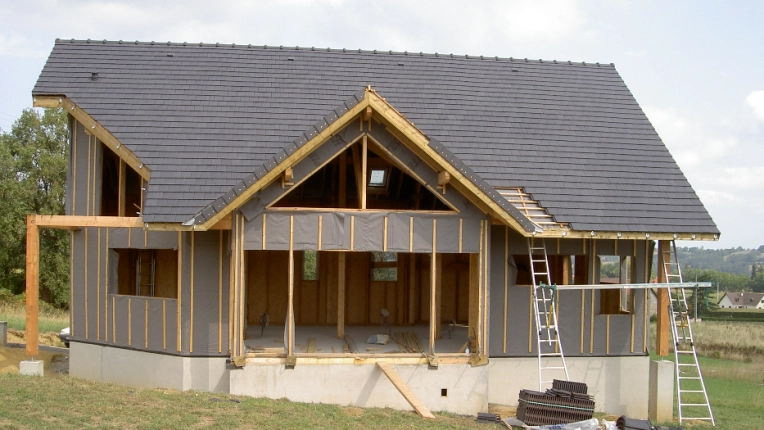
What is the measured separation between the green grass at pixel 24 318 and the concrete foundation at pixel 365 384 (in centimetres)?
1355

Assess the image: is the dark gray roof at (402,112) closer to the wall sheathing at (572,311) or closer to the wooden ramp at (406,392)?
the wall sheathing at (572,311)

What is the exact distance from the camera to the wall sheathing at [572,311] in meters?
15.4

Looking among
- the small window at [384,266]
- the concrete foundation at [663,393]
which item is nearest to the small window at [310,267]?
the small window at [384,266]

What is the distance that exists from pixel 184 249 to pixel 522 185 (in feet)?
23.6

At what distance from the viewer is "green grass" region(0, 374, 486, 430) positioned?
35.3 ft

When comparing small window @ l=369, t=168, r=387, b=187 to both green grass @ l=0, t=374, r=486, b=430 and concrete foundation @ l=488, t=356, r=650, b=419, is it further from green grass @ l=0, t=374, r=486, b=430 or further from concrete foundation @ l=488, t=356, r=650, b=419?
green grass @ l=0, t=374, r=486, b=430

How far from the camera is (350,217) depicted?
13.9 metres

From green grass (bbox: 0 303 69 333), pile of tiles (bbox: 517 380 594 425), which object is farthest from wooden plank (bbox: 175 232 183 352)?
green grass (bbox: 0 303 69 333)

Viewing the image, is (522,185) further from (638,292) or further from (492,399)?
(492,399)

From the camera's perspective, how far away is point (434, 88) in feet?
62.3

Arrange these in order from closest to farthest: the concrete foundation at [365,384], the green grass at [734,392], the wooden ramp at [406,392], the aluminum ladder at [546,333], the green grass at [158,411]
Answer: the green grass at [158,411] < the wooden ramp at [406,392] < the concrete foundation at [365,384] < the aluminum ladder at [546,333] < the green grass at [734,392]

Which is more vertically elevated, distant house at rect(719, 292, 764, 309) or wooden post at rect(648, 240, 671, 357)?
wooden post at rect(648, 240, 671, 357)

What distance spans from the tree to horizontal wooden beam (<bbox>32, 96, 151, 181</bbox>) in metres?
21.9

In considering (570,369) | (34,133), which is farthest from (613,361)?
(34,133)
